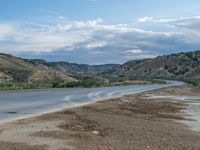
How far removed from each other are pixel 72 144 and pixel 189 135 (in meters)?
4.61

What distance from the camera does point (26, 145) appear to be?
12.9 meters

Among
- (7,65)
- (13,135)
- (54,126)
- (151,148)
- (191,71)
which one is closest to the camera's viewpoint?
(151,148)

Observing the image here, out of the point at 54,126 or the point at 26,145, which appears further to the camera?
the point at 54,126

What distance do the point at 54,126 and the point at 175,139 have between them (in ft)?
15.4

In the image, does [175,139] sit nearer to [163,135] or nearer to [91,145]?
[163,135]

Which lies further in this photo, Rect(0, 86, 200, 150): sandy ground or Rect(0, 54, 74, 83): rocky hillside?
Rect(0, 54, 74, 83): rocky hillside

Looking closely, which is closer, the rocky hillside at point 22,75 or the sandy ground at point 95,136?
the sandy ground at point 95,136

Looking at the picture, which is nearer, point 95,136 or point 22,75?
point 95,136

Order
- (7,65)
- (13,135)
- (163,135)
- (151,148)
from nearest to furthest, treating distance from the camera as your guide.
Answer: (151,148), (13,135), (163,135), (7,65)

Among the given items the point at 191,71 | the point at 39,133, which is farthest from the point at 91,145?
the point at 191,71

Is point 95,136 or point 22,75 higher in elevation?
point 22,75

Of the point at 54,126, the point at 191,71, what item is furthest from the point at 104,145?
the point at 191,71

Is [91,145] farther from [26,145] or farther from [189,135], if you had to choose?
[189,135]

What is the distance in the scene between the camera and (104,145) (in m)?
13.1
